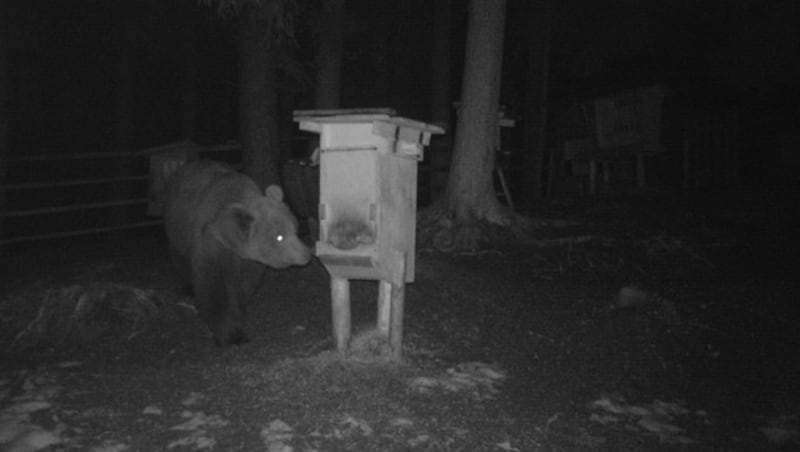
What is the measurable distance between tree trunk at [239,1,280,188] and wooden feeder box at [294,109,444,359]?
5768mm

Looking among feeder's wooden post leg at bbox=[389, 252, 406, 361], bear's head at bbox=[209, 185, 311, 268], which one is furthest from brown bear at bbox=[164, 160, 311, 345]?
feeder's wooden post leg at bbox=[389, 252, 406, 361]

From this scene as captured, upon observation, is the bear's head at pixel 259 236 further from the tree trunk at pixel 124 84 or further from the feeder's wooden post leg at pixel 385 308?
the tree trunk at pixel 124 84

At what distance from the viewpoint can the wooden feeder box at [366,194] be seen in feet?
21.0

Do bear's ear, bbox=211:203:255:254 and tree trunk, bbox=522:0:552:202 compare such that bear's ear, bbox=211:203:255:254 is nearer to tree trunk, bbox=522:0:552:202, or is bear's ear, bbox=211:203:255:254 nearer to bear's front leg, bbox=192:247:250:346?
bear's front leg, bbox=192:247:250:346

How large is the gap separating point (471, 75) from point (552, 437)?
7071 mm

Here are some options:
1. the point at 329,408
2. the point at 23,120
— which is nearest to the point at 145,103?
the point at 23,120

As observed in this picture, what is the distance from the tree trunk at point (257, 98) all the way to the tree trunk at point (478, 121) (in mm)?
3042

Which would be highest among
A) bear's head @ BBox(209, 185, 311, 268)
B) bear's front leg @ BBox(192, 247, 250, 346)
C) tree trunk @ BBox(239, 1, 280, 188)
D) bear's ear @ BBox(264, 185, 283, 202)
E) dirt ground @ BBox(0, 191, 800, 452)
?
tree trunk @ BBox(239, 1, 280, 188)

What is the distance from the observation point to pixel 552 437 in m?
5.74

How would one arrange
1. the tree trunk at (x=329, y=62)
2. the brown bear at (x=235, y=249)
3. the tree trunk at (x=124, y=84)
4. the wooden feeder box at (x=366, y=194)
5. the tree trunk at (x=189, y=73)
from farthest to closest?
1. the tree trunk at (x=189, y=73)
2. the tree trunk at (x=124, y=84)
3. the tree trunk at (x=329, y=62)
4. the brown bear at (x=235, y=249)
5. the wooden feeder box at (x=366, y=194)

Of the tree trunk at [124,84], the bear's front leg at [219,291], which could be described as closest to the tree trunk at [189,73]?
the tree trunk at [124,84]

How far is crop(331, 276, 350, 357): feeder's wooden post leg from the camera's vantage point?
273 inches

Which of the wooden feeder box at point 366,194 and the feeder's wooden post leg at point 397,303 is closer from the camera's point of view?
the wooden feeder box at point 366,194

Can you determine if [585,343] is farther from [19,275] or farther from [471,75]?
[19,275]
